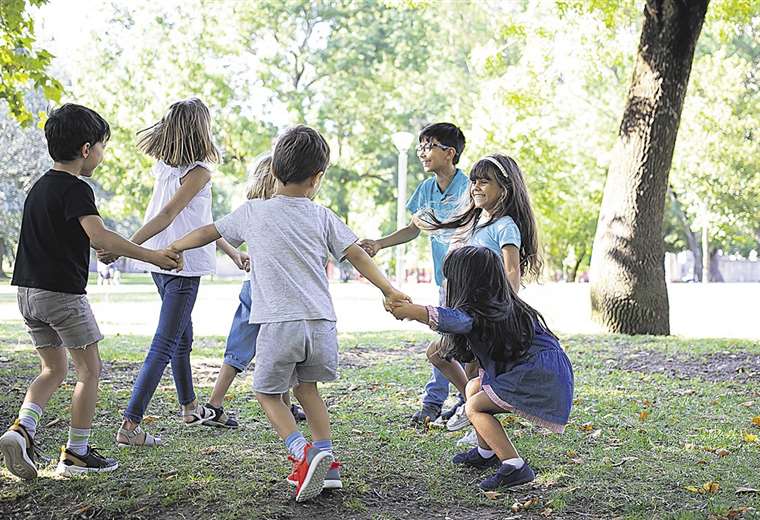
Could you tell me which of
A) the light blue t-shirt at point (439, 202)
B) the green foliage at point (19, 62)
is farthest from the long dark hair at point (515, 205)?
the green foliage at point (19, 62)

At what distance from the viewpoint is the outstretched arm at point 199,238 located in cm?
423

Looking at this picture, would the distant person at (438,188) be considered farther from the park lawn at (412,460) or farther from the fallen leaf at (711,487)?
the fallen leaf at (711,487)

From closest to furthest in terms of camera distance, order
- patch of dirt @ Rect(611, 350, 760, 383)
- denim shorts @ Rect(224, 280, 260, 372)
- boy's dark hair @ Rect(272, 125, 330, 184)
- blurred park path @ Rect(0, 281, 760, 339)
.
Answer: boy's dark hair @ Rect(272, 125, 330, 184) < denim shorts @ Rect(224, 280, 260, 372) < patch of dirt @ Rect(611, 350, 760, 383) < blurred park path @ Rect(0, 281, 760, 339)

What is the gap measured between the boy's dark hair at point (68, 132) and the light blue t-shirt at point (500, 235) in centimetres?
203

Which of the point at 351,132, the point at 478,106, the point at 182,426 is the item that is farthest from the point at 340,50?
the point at 182,426

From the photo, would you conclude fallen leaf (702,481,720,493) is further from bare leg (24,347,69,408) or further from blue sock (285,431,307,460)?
bare leg (24,347,69,408)

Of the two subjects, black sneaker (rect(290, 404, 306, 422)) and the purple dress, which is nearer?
the purple dress

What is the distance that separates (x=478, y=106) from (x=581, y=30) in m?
14.9

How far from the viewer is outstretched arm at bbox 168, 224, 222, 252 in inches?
167

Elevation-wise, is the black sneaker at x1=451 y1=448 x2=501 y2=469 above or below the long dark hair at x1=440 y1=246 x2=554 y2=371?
below

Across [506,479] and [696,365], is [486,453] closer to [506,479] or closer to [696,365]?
[506,479]

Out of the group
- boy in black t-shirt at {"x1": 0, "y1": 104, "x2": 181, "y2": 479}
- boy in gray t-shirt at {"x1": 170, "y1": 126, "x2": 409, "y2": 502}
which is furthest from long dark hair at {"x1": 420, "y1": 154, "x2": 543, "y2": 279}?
boy in black t-shirt at {"x1": 0, "y1": 104, "x2": 181, "y2": 479}

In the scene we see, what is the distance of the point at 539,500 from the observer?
418 cm

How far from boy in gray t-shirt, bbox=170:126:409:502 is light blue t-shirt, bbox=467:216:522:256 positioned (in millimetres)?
892
